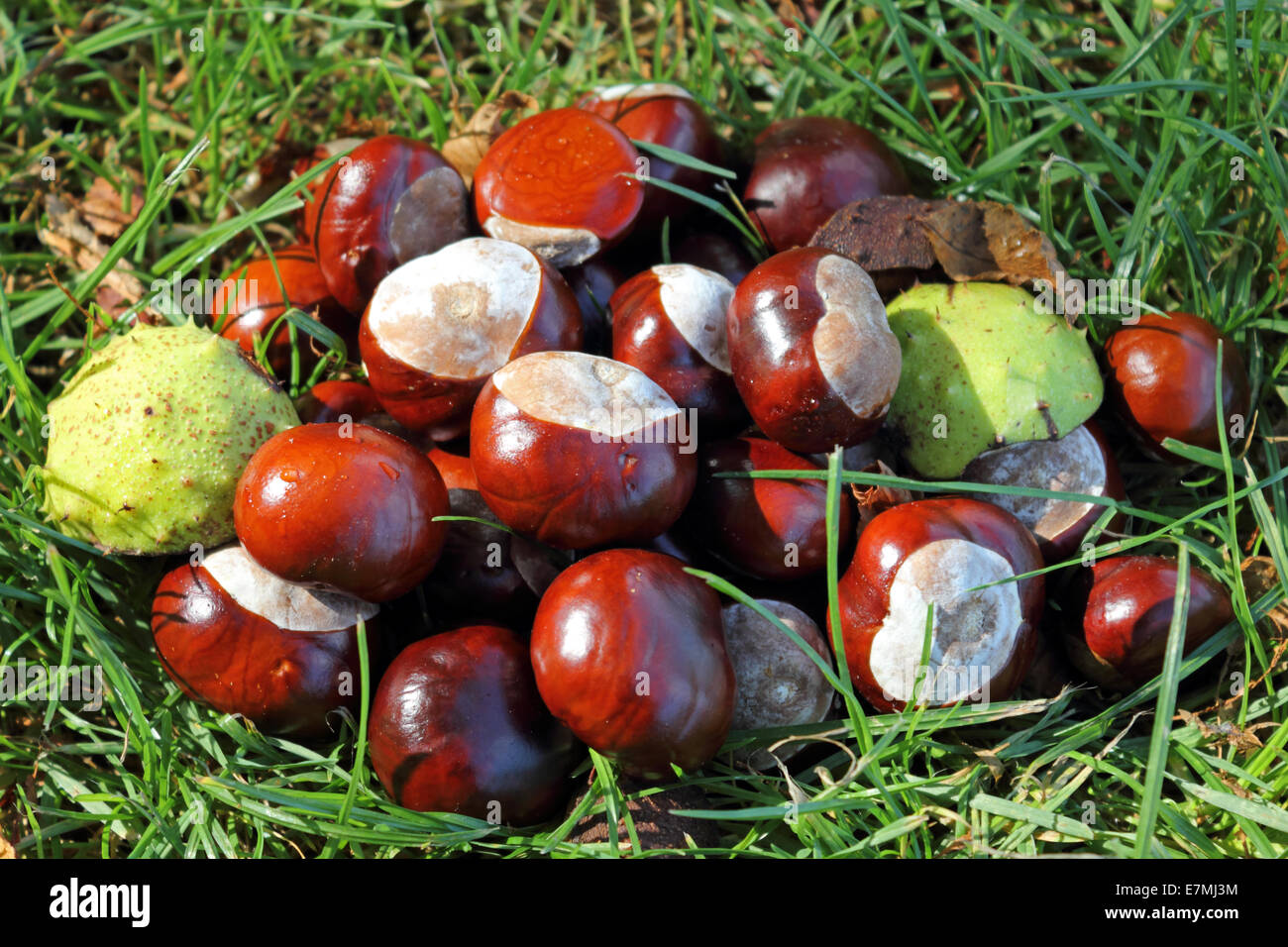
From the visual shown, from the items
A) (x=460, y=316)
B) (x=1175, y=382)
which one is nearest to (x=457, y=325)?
(x=460, y=316)

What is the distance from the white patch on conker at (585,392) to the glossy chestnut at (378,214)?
1.60 feet

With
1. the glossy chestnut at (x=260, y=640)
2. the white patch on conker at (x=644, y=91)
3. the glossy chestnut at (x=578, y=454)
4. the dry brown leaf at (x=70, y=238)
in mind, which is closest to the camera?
the glossy chestnut at (x=578, y=454)

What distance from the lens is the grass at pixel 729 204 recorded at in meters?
1.91

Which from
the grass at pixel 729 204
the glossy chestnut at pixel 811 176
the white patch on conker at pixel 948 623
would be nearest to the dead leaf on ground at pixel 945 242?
the glossy chestnut at pixel 811 176

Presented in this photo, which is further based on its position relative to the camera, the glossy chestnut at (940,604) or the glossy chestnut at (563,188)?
the glossy chestnut at (563,188)

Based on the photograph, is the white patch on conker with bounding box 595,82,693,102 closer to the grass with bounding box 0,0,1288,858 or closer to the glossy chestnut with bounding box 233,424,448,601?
the grass with bounding box 0,0,1288,858

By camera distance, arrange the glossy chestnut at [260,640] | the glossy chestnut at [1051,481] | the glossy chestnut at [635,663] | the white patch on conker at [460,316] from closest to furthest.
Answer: the glossy chestnut at [635,663]
the glossy chestnut at [260,640]
the white patch on conker at [460,316]
the glossy chestnut at [1051,481]

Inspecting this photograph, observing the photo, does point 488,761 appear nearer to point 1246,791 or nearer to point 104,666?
point 104,666

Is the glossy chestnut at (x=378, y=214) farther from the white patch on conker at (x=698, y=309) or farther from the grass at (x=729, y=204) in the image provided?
the white patch on conker at (x=698, y=309)

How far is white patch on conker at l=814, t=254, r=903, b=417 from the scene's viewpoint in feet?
6.10

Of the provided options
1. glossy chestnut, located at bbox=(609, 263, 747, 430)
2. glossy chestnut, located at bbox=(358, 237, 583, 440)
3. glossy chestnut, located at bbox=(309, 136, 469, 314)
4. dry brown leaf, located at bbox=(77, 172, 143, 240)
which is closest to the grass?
dry brown leaf, located at bbox=(77, 172, 143, 240)

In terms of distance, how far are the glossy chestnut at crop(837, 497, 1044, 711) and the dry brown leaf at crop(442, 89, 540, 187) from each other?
136cm

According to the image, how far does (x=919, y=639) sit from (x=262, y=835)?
1.33m

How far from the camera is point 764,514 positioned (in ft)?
6.44
